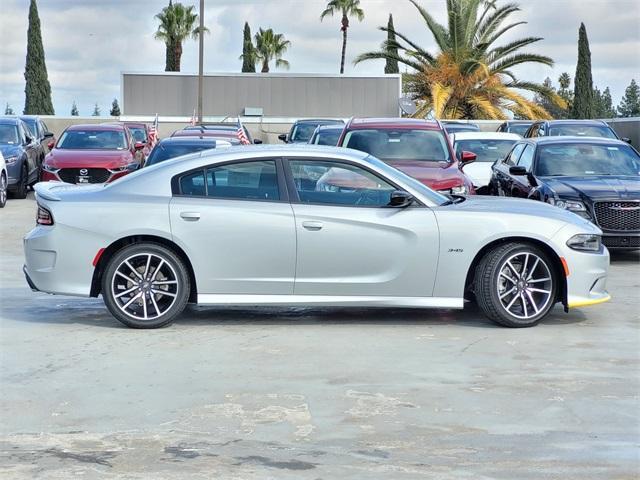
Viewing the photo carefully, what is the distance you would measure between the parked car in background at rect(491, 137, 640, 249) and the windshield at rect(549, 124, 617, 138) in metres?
5.64

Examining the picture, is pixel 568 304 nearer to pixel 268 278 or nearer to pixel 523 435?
pixel 268 278

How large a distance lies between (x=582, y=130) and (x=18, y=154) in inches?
459

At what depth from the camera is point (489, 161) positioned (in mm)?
21953

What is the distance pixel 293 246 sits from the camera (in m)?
9.36

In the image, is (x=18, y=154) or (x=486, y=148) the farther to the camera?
(x=18, y=154)

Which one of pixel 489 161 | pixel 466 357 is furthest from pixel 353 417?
pixel 489 161

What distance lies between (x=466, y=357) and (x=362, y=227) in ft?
5.08

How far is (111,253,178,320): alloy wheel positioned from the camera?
938cm

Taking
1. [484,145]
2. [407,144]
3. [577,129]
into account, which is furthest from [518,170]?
[577,129]

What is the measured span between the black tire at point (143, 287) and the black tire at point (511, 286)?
2.44 metres

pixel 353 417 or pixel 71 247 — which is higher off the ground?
pixel 71 247

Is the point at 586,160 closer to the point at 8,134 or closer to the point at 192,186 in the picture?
the point at 192,186

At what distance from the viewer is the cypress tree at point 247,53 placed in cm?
7612

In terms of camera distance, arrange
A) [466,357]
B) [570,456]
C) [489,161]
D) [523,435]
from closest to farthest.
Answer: [570,456]
[523,435]
[466,357]
[489,161]
